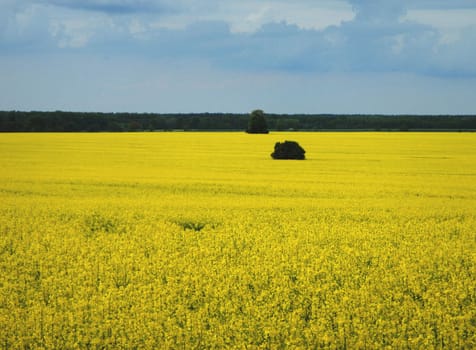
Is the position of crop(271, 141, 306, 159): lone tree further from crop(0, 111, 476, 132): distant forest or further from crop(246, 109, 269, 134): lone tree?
crop(0, 111, 476, 132): distant forest

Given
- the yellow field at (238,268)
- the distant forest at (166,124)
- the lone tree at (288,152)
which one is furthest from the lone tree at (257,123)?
the yellow field at (238,268)

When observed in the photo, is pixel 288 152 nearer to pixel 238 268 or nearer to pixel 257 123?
pixel 238 268

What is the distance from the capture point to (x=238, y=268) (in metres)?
9.91

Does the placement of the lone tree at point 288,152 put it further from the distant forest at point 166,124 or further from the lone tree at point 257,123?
the distant forest at point 166,124

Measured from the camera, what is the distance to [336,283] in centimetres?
918

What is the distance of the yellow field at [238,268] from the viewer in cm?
728

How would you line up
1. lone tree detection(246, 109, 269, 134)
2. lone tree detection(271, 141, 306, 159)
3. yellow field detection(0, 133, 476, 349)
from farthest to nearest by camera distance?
lone tree detection(246, 109, 269, 134), lone tree detection(271, 141, 306, 159), yellow field detection(0, 133, 476, 349)

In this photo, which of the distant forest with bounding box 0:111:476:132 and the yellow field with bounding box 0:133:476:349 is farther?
the distant forest with bounding box 0:111:476:132

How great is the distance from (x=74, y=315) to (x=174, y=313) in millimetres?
1220

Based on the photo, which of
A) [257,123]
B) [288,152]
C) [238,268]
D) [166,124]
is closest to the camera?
[238,268]

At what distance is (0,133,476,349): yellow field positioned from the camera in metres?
7.28

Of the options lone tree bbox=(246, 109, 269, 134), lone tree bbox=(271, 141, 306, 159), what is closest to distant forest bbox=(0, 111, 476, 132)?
lone tree bbox=(246, 109, 269, 134)

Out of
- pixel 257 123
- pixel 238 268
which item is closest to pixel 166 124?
pixel 257 123

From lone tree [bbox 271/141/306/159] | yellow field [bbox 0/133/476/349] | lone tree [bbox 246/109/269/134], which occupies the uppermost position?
lone tree [bbox 246/109/269/134]
